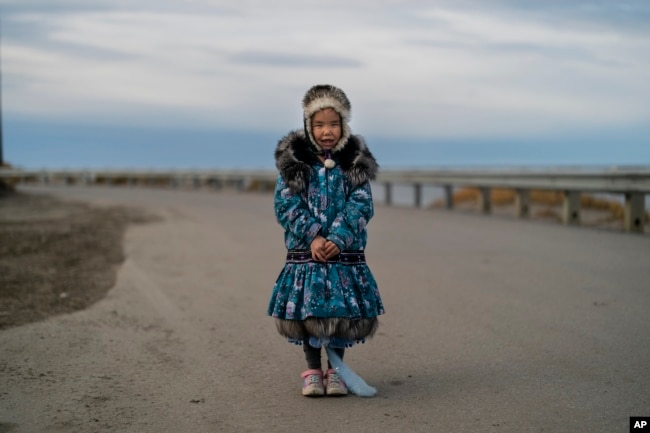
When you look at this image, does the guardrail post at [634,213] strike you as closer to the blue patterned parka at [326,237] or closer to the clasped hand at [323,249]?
the blue patterned parka at [326,237]

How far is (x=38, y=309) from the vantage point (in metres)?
8.72

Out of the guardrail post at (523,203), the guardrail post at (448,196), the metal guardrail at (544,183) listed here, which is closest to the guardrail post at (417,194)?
the metal guardrail at (544,183)

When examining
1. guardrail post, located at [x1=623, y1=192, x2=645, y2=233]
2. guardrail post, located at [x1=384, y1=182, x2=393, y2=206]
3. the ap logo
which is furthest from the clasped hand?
guardrail post, located at [x1=384, y1=182, x2=393, y2=206]

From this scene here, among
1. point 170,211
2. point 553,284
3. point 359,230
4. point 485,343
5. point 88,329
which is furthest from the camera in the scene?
point 170,211

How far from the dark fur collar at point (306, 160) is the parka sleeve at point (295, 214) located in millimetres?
60

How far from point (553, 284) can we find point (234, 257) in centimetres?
490

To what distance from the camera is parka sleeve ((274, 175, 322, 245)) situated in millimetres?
5613

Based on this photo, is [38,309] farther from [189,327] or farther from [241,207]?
[241,207]

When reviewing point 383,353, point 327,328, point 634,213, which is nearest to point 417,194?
point 634,213

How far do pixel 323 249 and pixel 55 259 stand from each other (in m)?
7.95

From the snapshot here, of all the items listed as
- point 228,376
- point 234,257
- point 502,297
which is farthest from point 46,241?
point 228,376

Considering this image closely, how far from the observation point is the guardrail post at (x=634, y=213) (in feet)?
50.7

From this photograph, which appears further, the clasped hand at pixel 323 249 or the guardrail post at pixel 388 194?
the guardrail post at pixel 388 194

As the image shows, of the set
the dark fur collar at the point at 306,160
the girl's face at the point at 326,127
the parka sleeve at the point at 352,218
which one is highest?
the girl's face at the point at 326,127
